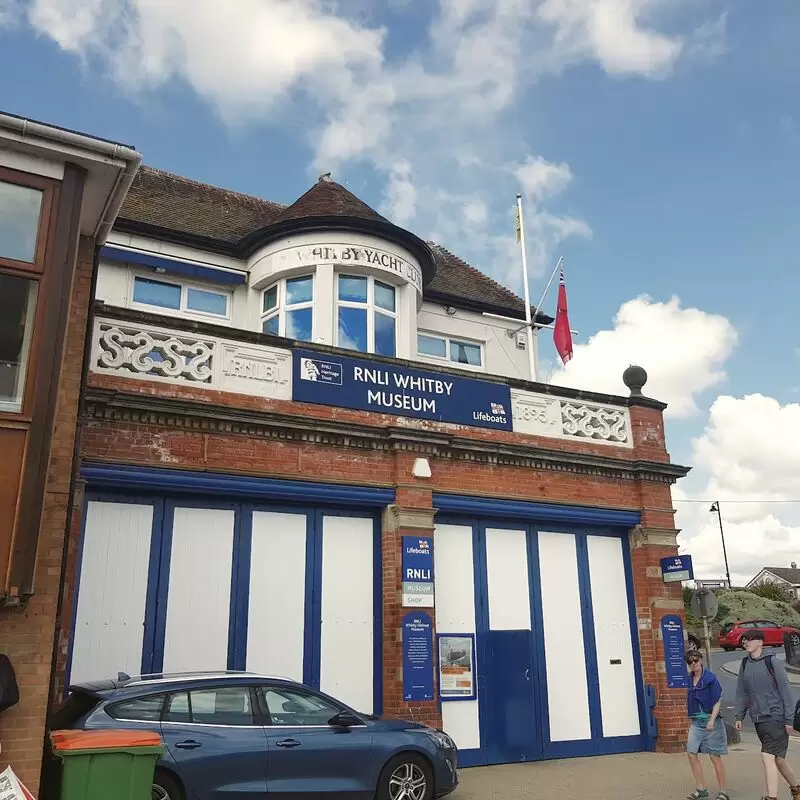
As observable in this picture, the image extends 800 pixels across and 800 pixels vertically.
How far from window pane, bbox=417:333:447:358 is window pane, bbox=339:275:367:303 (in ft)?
8.47

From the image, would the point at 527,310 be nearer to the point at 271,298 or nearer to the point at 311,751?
the point at 271,298

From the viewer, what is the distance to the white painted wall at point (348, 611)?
10312 millimetres

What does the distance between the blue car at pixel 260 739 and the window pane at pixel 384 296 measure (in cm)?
821

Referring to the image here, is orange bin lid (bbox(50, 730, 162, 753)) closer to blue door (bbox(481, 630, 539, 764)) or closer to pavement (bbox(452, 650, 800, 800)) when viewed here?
pavement (bbox(452, 650, 800, 800))

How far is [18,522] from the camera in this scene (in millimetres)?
5828

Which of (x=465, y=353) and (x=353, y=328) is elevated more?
(x=465, y=353)

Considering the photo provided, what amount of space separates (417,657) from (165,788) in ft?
13.9

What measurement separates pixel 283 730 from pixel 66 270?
461 centimetres

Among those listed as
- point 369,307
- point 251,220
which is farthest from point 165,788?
point 251,220

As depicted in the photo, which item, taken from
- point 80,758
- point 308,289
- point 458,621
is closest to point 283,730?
point 80,758

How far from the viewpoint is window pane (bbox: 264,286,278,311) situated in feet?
48.8

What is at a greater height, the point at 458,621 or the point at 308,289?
the point at 308,289

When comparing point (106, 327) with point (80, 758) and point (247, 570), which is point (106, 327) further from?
point (80, 758)

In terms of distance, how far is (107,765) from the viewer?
5980 mm
